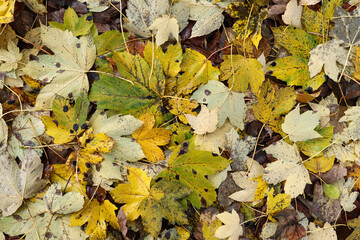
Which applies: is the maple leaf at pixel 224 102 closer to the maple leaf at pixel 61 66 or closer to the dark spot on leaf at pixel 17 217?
the maple leaf at pixel 61 66

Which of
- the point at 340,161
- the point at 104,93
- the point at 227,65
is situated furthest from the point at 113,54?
the point at 340,161

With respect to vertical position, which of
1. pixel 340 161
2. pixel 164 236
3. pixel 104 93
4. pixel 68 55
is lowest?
pixel 164 236

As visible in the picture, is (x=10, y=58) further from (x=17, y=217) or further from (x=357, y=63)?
(x=357, y=63)

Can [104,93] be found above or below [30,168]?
above

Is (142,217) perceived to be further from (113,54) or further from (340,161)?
(340,161)

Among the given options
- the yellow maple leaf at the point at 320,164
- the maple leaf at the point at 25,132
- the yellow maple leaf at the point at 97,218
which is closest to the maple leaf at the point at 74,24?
the maple leaf at the point at 25,132

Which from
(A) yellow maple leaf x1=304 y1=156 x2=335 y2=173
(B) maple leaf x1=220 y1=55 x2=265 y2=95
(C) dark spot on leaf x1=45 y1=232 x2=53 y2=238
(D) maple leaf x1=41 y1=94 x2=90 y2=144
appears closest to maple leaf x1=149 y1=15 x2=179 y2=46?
(B) maple leaf x1=220 y1=55 x2=265 y2=95
